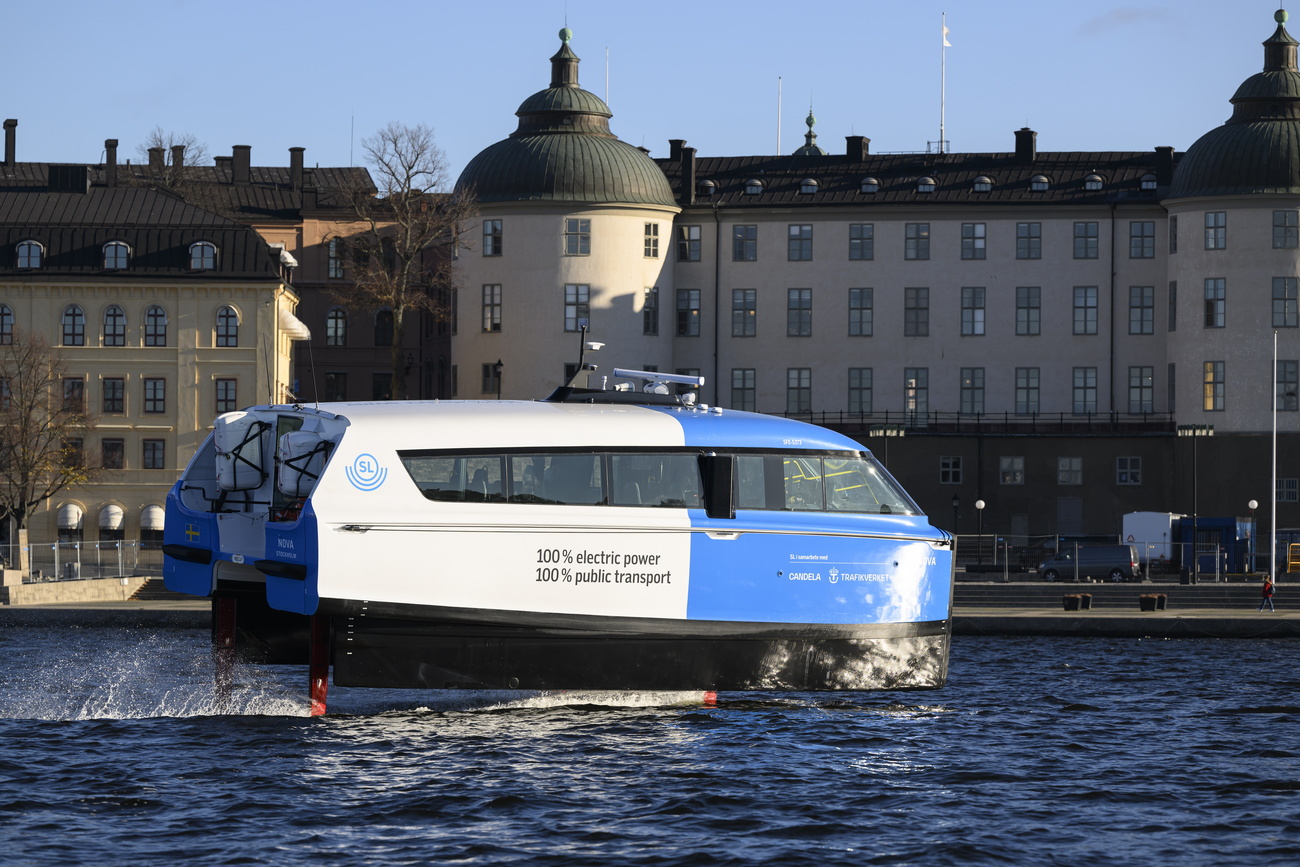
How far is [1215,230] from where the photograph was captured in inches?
3194

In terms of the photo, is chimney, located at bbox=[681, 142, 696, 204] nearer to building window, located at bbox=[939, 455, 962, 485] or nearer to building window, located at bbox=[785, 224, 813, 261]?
building window, located at bbox=[785, 224, 813, 261]

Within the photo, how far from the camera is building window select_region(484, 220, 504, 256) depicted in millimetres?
83938

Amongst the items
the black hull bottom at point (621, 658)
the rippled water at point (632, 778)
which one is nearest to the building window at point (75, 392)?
the rippled water at point (632, 778)

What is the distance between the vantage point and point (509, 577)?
2267 cm

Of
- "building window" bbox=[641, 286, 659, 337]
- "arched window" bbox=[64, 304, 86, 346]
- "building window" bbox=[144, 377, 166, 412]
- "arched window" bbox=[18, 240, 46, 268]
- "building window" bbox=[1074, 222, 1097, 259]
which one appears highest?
"building window" bbox=[1074, 222, 1097, 259]

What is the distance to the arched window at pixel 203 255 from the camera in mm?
79562

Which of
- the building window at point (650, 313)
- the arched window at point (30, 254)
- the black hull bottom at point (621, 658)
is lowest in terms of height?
the black hull bottom at point (621, 658)

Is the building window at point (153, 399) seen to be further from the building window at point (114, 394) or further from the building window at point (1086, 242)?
the building window at point (1086, 242)

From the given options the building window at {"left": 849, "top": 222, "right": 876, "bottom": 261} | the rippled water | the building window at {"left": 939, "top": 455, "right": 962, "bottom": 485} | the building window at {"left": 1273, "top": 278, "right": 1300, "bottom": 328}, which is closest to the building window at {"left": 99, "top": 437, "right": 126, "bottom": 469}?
the building window at {"left": 849, "top": 222, "right": 876, "bottom": 261}

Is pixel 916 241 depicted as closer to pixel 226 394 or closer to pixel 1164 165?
pixel 1164 165

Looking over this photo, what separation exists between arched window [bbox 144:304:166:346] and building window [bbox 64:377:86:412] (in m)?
3.18

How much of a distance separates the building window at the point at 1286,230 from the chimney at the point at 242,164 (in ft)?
182

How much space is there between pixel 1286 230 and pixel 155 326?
48743 millimetres

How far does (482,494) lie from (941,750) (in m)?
7.49
